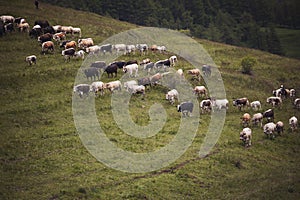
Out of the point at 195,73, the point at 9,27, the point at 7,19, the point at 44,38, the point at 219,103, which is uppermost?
the point at 7,19

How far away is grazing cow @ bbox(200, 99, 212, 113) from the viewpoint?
39406 mm

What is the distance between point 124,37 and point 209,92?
637 inches

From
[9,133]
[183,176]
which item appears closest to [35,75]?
[9,133]

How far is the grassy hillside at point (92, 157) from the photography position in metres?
26.5

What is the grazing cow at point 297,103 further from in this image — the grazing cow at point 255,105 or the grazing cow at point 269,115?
the grazing cow at point 269,115

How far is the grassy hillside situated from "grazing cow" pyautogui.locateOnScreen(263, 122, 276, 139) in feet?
1.86

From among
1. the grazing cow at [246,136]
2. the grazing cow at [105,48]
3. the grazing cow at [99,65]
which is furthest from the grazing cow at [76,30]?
the grazing cow at [246,136]

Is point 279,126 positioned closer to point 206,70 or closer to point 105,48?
point 206,70

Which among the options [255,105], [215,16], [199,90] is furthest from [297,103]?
[215,16]

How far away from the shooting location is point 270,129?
36.8m

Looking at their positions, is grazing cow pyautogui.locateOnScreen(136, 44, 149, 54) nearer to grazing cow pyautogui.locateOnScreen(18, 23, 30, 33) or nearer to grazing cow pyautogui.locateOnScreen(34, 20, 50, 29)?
grazing cow pyautogui.locateOnScreen(34, 20, 50, 29)

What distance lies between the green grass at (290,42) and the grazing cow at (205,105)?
72.8 m

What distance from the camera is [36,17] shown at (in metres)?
54.7

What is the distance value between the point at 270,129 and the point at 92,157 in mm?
15374
